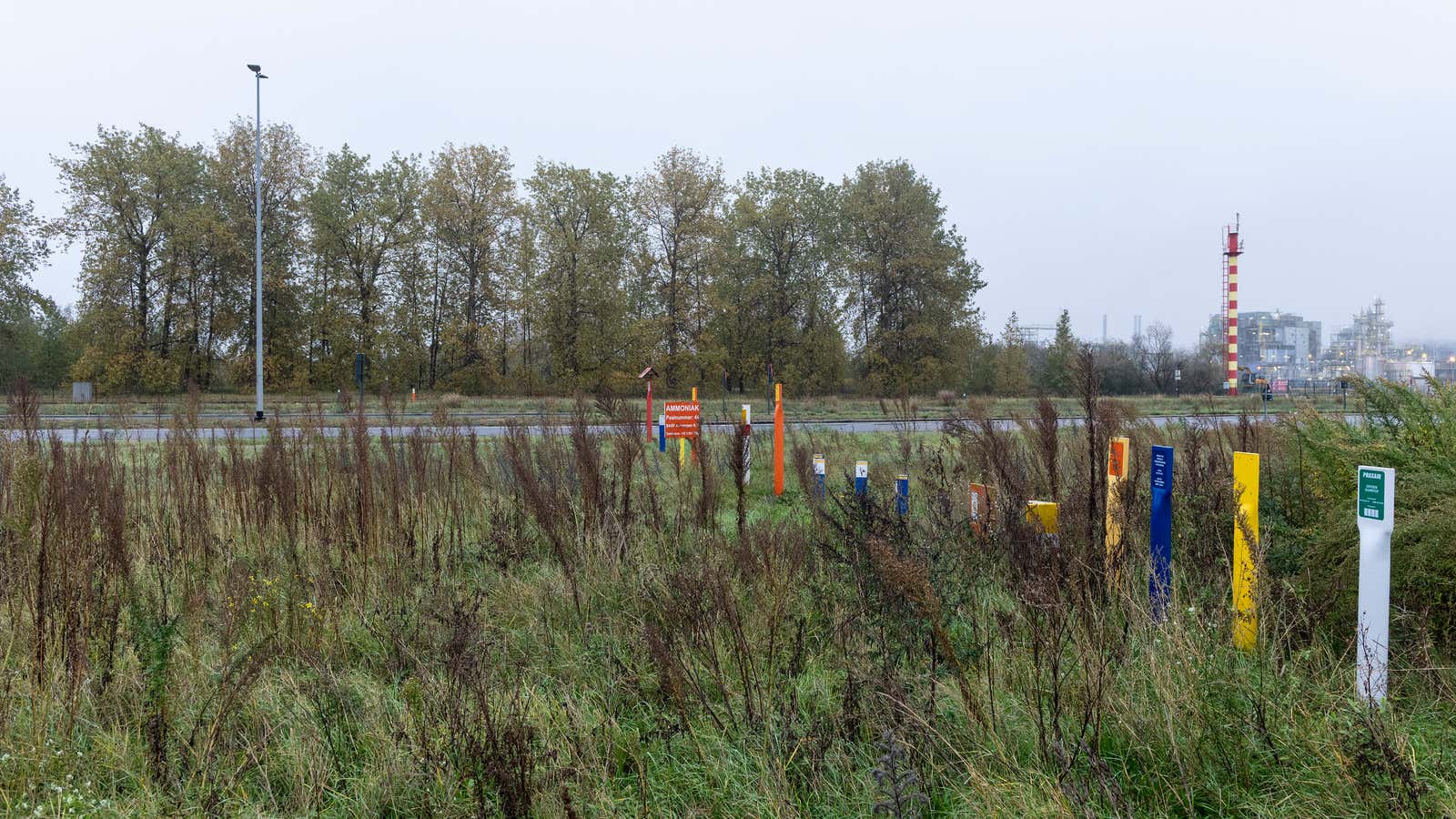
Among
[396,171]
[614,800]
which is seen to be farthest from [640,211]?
[614,800]

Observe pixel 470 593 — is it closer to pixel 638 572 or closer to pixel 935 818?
pixel 638 572

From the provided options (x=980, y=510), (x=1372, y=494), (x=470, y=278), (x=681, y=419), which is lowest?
(x=980, y=510)

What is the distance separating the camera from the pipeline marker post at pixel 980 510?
527 centimetres

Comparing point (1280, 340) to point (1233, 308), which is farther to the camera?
point (1280, 340)

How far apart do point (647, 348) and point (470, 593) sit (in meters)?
33.0

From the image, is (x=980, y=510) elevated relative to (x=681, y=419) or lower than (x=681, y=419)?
lower

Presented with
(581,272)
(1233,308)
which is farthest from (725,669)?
(1233,308)

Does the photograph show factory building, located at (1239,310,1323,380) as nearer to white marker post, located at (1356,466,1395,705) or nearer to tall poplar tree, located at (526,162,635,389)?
tall poplar tree, located at (526,162,635,389)

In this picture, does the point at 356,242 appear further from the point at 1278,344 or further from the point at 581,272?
the point at 1278,344

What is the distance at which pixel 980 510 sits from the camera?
570 centimetres

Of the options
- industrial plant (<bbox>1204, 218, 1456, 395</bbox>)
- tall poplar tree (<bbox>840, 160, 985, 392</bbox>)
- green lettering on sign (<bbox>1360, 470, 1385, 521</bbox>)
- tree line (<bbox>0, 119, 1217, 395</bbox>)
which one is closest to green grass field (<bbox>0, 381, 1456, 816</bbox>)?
green lettering on sign (<bbox>1360, 470, 1385, 521</bbox>)

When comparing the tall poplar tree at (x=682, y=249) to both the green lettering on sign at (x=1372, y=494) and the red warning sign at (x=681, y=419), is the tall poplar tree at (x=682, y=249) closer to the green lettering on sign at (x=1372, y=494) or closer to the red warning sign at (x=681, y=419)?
the red warning sign at (x=681, y=419)

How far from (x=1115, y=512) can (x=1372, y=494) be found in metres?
1.26

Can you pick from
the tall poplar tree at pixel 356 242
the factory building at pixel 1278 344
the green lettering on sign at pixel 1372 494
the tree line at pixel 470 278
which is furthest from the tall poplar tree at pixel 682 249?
the factory building at pixel 1278 344
